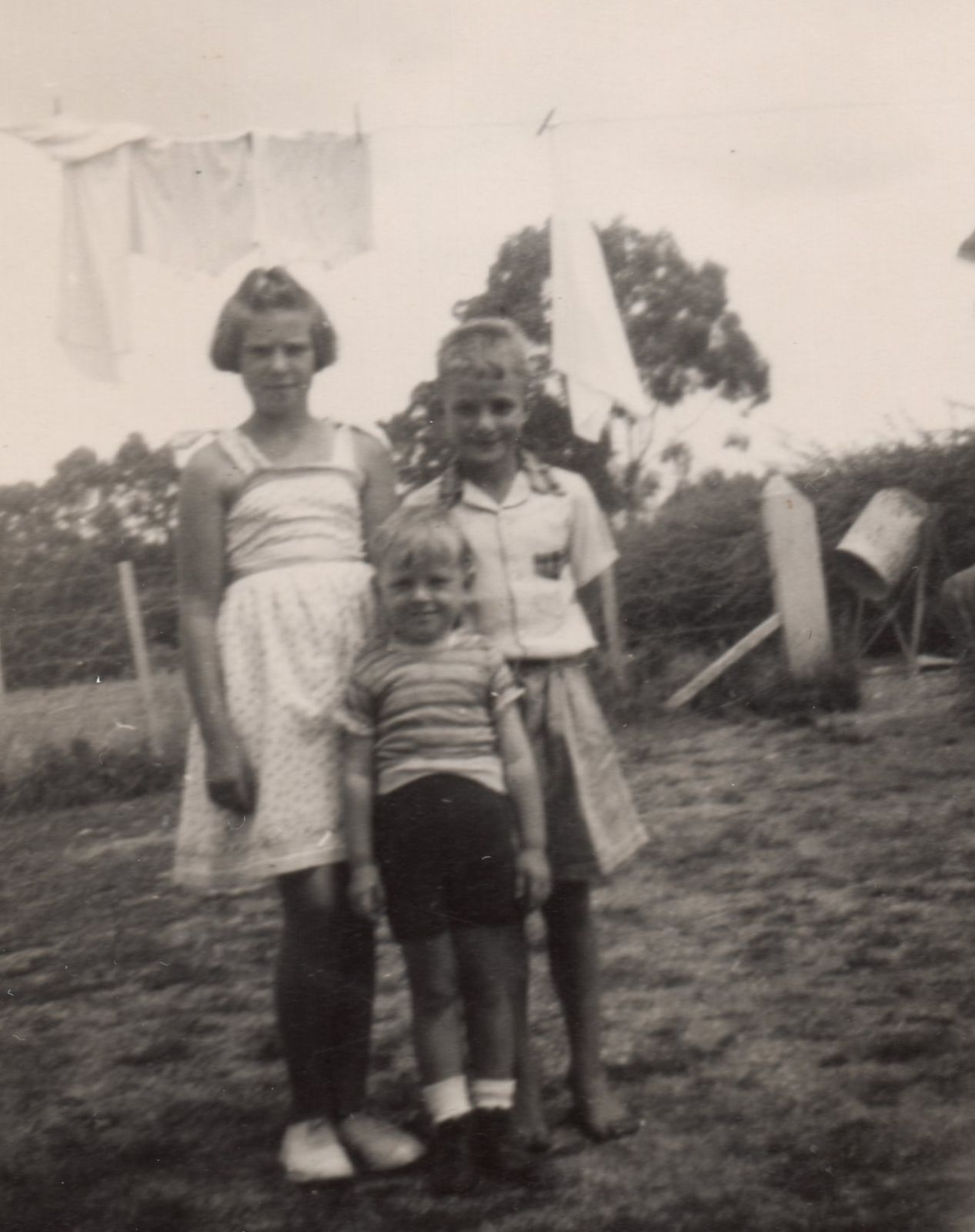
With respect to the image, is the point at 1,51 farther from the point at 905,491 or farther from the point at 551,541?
the point at 905,491

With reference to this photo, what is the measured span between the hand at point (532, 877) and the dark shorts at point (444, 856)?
11 mm

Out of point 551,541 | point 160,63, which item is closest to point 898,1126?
point 551,541

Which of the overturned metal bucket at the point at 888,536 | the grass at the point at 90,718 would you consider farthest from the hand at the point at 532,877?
the overturned metal bucket at the point at 888,536

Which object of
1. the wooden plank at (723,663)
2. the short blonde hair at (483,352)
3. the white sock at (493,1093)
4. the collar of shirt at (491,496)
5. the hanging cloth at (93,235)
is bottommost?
the white sock at (493,1093)

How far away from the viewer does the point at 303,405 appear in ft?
6.59

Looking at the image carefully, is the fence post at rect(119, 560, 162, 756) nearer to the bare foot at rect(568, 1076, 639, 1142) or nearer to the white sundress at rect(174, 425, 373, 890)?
the white sundress at rect(174, 425, 373, 890)

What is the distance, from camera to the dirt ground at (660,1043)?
1.79 m

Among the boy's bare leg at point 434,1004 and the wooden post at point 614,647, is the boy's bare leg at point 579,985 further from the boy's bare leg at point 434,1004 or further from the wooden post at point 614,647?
the wooden post at point 614,647

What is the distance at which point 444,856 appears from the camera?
1.86 meters

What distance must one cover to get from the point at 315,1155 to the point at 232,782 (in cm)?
56

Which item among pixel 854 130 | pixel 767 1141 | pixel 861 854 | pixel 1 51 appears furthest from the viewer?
pixel 861 854

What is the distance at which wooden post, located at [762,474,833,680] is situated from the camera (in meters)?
5.14

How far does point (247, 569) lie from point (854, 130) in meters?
1.53

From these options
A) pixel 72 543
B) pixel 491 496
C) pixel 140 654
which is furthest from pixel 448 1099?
pixel 140 654
